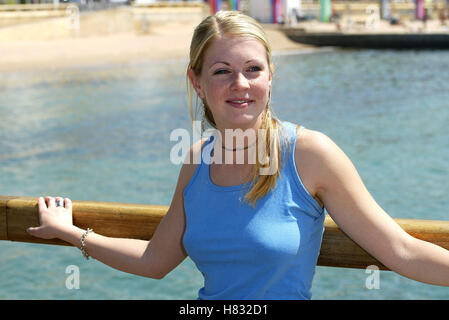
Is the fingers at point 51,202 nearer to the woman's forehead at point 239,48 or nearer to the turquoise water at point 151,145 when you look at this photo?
the woman's forehead at point 239,48

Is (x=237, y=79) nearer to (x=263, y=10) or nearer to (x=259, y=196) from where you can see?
(x=259, y=196)

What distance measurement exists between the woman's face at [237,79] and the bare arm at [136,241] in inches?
9.9

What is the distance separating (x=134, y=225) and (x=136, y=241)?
2.0 inches

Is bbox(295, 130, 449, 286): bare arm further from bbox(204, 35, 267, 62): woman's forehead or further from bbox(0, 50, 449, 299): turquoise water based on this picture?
bbox(0, 50, 449, 299): turquoise water

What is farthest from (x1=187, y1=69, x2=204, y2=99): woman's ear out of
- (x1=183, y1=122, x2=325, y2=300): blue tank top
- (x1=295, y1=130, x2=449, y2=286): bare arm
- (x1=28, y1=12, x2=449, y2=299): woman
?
(x1=295, y1=130, x2=449, y2=286): bare arm

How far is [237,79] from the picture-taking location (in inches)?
69.9

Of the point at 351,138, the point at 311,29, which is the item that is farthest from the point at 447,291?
the point at 311,29

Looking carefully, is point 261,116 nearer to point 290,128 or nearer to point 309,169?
point 290,128

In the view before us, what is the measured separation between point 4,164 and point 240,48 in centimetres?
1198

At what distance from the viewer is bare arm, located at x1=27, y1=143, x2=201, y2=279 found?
197 centimetres

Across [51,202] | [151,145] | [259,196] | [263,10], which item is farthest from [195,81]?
[263,10]

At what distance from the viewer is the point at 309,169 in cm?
172

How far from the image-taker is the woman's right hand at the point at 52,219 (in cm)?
211

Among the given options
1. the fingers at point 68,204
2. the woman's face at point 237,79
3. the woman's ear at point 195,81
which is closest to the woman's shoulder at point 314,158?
the woman's face at point 237,79
